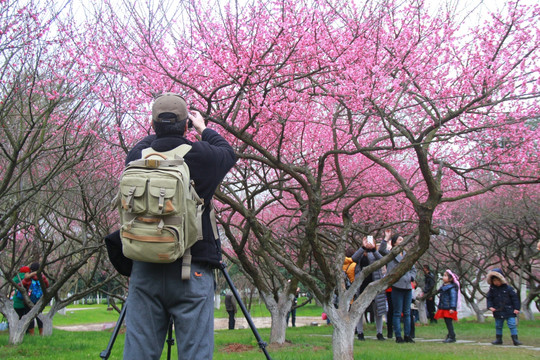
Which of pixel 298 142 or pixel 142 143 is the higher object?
pixel 298 142

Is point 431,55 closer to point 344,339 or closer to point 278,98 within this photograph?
point 278,98

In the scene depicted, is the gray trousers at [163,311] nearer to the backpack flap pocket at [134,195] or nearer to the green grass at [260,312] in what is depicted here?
the backpack flap pocket at [134,195]

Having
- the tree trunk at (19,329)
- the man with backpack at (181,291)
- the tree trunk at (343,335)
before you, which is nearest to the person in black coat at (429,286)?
the tree trunk at (343,335)

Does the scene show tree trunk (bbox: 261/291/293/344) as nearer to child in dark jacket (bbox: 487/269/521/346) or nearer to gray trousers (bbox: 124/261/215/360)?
child in dark jacket (bbox: 487/269/521/346)

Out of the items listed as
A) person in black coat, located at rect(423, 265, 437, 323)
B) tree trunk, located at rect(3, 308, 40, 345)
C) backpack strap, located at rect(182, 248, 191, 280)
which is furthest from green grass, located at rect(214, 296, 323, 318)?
backpack strap, located at rect(182, 248, 191, 280)

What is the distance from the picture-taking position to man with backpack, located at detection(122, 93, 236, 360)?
256 cm

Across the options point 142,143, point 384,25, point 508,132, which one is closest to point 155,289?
point 142,143

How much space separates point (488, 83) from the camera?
687 cm

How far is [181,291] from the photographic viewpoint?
2.59m

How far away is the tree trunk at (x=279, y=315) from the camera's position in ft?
32.0

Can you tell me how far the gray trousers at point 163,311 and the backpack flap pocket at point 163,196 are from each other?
0.33 meters

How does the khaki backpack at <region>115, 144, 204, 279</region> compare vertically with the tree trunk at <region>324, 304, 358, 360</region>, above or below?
above

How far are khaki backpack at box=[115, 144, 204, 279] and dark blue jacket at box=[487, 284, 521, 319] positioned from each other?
860 centimetres

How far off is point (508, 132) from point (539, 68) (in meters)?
2.09
